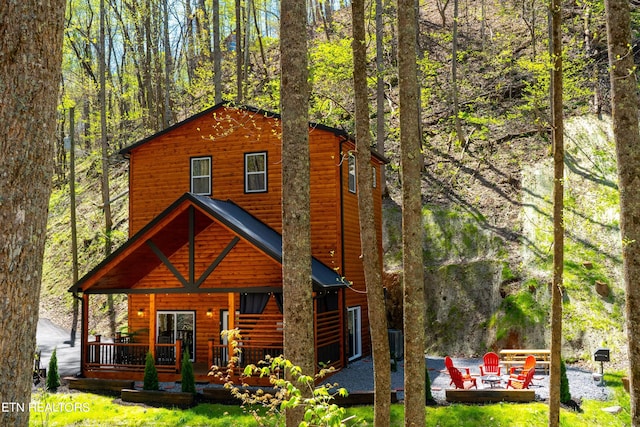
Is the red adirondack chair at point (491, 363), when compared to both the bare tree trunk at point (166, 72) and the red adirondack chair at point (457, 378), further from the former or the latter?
the bare tree trunk at point (166, 72)

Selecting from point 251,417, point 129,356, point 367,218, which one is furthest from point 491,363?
point 129,356

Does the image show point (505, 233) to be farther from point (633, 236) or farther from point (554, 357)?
point (633, 236)

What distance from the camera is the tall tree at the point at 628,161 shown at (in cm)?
629

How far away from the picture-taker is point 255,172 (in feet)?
58.1

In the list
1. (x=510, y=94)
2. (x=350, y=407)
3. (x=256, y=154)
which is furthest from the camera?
(x=510, y=94)

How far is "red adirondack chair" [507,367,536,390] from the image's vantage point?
1273cm

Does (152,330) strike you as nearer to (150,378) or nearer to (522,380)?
(150,378)

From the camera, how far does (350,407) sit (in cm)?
1217

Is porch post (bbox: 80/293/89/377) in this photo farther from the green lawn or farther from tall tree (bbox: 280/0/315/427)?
tall tree (bbox: 280/0/315/427)

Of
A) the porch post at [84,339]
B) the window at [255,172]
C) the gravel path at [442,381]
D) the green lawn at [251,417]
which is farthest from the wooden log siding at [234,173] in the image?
the green lawn at [251,417]

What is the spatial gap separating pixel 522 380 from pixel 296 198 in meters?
8.90

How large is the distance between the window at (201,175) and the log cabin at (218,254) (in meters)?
0.03

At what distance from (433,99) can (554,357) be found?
24936 mm

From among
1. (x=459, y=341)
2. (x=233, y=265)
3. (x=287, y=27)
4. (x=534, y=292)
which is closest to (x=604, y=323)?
(x=534, y=292)
